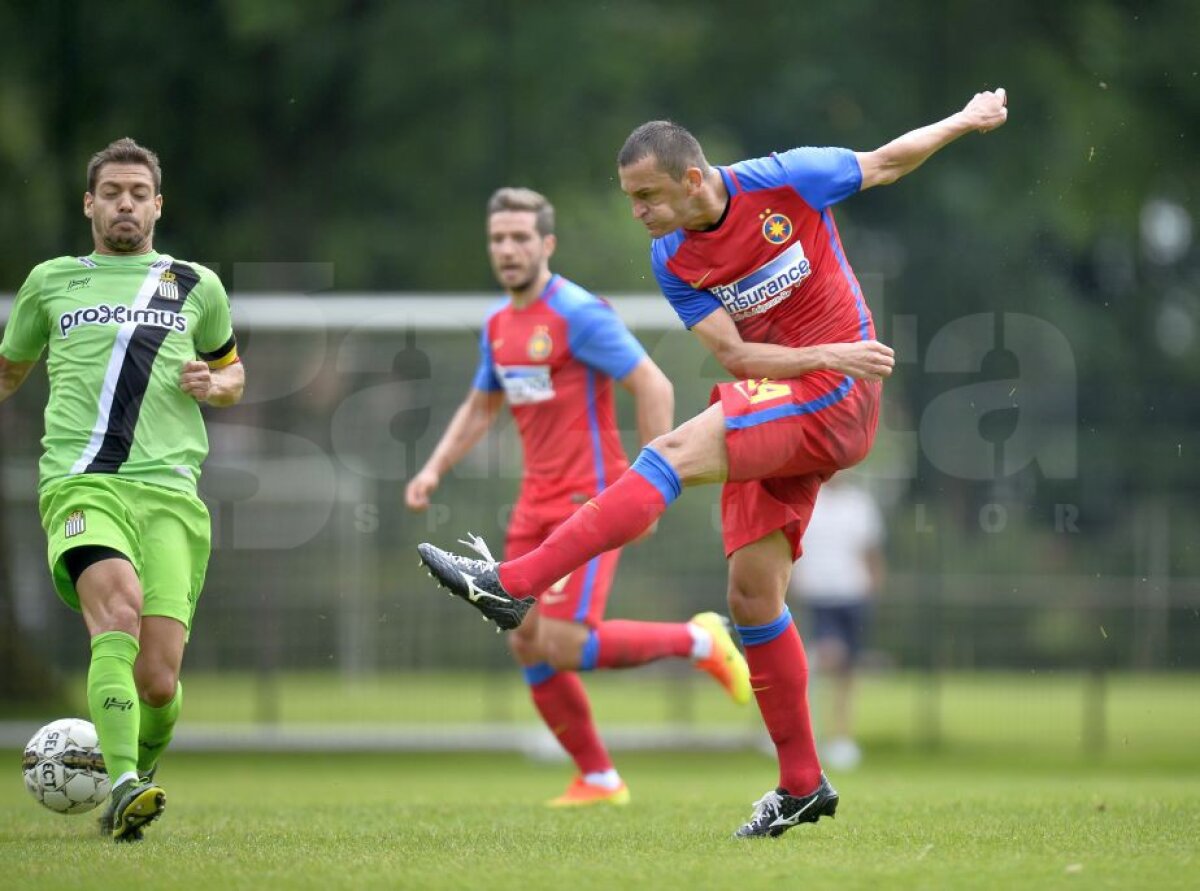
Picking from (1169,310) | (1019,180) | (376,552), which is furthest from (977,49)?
(376,552)

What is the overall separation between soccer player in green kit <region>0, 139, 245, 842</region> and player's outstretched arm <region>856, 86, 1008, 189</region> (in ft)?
7.71

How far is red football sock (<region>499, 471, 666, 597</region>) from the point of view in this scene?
5480 millimetres

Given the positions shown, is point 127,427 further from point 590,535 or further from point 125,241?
point 590,535

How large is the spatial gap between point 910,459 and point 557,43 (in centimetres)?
472

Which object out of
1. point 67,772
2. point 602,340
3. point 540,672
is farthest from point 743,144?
point 67,772

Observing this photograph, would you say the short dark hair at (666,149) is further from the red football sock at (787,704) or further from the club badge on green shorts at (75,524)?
the club badge on green shorts at (75,524)

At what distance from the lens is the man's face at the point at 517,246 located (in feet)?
25.5

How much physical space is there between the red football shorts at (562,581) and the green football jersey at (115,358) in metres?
1.90

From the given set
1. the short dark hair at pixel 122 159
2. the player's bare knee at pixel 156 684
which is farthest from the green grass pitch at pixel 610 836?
the short dark hair at pixel 122 159

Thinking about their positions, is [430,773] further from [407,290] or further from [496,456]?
[407,290]

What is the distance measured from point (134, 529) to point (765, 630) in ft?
7.07

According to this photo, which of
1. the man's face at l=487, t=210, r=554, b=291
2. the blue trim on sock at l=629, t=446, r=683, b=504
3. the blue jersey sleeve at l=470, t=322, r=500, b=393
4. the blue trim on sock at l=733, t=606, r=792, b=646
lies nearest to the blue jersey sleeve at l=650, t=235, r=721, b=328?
the blue trim on sock at l=629, t=446, r=683, b=504

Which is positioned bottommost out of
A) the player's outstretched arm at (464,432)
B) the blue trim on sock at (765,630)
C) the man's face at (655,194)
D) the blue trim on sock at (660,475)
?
the blue trim on sock at (765,630)

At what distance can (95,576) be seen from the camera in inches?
226
